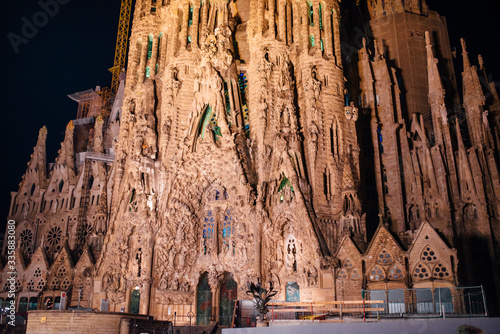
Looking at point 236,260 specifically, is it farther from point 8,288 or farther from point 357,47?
point 357,47

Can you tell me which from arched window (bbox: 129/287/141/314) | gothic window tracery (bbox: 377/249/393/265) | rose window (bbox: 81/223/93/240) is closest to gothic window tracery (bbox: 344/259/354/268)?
gothic window tracery (bbox: 377/249/393/265)

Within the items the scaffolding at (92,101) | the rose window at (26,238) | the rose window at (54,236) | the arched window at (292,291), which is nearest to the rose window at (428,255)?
the arched window at (292,291)

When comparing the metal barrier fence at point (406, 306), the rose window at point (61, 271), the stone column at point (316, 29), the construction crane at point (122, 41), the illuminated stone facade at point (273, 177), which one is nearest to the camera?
the metal barrier fence at point (406, 306)

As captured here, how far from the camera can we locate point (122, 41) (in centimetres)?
6134

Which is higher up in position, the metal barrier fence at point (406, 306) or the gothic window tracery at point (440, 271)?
the gothic window tracery at point (440, 271)

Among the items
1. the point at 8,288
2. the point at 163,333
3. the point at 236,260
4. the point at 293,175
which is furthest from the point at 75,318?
the point at 8,288

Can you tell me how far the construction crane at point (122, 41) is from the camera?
60719 millimetres

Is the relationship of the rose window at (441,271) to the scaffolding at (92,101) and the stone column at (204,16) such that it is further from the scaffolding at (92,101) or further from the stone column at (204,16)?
the scaffolding at (92,101)

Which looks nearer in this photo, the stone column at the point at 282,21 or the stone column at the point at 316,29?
the stone column at the point at 316,29

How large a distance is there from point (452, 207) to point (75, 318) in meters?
24.2

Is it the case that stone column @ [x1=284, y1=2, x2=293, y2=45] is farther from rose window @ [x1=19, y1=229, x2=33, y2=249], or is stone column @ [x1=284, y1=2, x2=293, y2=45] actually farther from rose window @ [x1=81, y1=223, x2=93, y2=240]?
rose window @ [x1=19, y1=229, x2=33, y2=249]

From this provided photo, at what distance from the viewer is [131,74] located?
40344 mm

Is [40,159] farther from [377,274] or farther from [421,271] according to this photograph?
[421,271]

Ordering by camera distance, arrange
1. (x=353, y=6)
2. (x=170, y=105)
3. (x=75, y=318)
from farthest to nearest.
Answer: (x=353, y=6) < (x=170, y=105) < (x=75, y=318)
